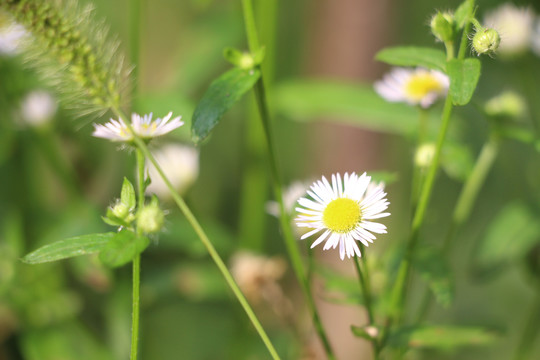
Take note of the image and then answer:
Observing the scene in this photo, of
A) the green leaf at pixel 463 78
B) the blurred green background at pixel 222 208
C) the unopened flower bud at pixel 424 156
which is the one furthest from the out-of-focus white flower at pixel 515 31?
the green leaf at pixel 463 78

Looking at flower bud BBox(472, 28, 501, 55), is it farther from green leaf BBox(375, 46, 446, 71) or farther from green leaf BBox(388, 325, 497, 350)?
green leaf BBox(388, 325, 497, 350)

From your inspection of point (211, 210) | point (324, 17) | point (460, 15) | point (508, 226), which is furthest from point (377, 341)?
point (211, 210)

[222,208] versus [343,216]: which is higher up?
[222,208]

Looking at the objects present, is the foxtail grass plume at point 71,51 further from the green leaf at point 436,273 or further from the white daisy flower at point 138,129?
the green leaf at point 436,273

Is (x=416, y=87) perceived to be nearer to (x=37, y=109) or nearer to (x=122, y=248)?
(x=122, y=248)

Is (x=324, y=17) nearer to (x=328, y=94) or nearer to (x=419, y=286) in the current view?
(x=328, y=94)

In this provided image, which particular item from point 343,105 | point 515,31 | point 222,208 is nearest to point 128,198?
point 343,105
